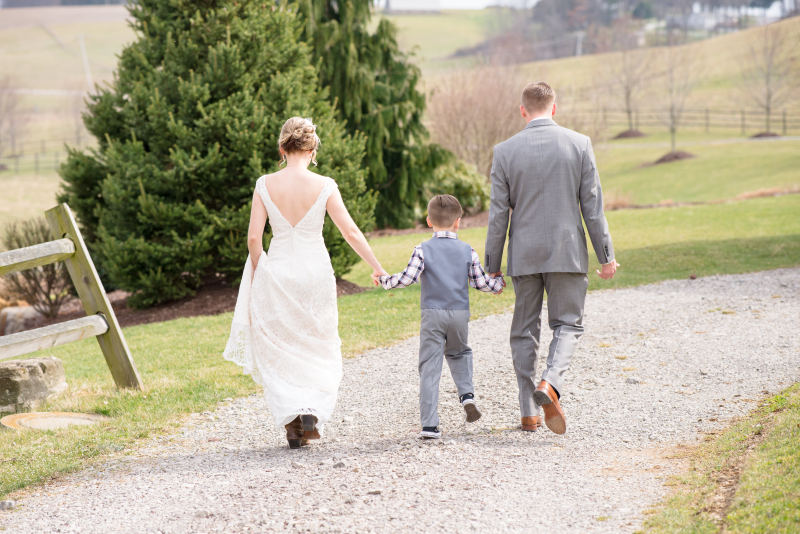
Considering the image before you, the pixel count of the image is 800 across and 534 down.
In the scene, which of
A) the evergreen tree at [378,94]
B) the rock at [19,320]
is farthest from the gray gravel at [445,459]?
the evergreen tree at [378,94]

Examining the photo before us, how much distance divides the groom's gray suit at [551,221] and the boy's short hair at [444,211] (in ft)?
0.78

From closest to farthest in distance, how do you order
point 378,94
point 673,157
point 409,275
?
point 409,275, point 378,94, point 673,157

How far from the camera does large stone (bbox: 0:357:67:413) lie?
670 cm

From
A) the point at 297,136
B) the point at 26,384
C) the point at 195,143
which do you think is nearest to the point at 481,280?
the point at 297,136

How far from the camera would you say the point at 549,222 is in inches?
197

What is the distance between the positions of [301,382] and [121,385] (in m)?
2.57

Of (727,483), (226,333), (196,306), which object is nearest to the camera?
(727,483)

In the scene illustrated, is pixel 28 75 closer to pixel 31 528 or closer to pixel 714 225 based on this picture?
pixel 714 225

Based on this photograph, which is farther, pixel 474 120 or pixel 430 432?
pixel 474 120

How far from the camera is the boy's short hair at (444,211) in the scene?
504 cm

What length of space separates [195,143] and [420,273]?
7662 millimetres

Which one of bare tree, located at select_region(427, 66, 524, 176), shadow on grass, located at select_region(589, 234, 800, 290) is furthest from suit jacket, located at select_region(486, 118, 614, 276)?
bare tree, located at select_region(427, 66, 524, 176)

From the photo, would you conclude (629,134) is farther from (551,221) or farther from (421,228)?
(551,221)

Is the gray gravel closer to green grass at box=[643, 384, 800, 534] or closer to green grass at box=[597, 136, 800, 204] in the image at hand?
green grass at box=[643, 384, 800, 534]
